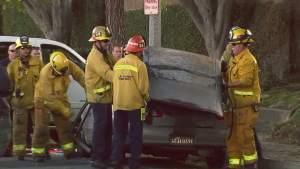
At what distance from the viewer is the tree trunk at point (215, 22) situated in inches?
627

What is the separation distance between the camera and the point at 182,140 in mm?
9055

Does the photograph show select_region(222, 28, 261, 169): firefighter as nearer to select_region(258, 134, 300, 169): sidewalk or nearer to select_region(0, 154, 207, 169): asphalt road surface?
select_region(258, 134, 300, 169): sidewalk

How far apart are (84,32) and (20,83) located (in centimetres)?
1494

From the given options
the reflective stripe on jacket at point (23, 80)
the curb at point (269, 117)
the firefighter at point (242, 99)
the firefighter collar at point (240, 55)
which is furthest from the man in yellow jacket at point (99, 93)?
the curb at point (269, 117)

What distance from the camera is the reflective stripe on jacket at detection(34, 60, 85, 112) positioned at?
31.7 ft

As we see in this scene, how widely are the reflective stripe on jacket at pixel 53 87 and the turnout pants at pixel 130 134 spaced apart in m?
1.22

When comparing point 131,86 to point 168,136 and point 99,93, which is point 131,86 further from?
point 168,136

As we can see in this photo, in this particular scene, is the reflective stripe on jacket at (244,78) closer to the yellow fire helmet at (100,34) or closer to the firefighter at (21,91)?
the yellow fire helmet at (100,34)

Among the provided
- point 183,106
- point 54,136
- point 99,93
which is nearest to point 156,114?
point 183,106

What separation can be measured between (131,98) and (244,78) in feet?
4.78

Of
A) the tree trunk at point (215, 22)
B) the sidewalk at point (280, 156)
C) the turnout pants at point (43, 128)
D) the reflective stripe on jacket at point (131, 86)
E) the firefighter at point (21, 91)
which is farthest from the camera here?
the tree trunk at point (215, 22)

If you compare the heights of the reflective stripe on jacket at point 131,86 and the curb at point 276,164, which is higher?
the reflective stripe on jacket at point 131,86

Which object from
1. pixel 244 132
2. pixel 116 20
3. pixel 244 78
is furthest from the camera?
pixel 116 20

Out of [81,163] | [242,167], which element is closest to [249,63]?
[242,167]
